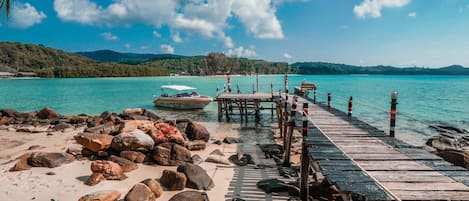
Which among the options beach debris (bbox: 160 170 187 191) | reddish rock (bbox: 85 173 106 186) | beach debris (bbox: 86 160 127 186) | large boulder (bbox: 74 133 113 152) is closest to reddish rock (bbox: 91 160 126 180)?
beach debris (bbox: 86 160 127 186)

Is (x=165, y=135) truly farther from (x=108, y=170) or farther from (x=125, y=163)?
(x=108, y=170)

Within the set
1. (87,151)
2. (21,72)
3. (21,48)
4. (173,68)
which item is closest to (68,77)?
(21,72)

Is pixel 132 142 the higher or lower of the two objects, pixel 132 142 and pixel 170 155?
the higher

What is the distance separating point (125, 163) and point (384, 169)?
7563 mm

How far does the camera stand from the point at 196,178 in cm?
809

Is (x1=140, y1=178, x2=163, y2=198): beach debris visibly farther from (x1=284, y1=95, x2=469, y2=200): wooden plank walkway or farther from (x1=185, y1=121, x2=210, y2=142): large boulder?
(x1=185, y1=121, x2=210, y2=142): large boulder

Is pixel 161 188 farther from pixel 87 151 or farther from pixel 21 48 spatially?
pixel 21 48

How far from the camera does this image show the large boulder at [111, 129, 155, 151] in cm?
1023

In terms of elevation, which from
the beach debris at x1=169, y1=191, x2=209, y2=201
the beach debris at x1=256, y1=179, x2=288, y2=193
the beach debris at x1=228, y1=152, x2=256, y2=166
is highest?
the beach debris at x1=169, y1=191, x2=209, y2=201

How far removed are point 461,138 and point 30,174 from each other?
2176cm

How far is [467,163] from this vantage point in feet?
30.9

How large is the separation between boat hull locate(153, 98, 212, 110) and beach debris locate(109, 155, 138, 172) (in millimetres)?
18067

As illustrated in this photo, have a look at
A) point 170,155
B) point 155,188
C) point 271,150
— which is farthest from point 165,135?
point 271,150

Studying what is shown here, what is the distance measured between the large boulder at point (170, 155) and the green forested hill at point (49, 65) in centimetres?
14214
